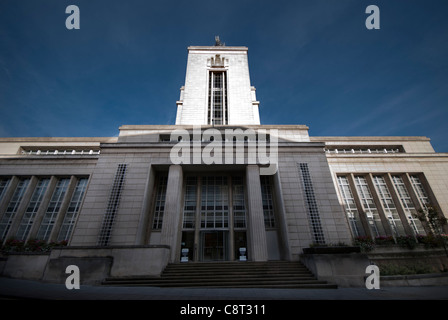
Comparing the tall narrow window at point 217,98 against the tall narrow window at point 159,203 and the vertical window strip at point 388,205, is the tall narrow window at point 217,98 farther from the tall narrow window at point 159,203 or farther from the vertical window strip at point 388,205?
the vertical window strip at point 388,205

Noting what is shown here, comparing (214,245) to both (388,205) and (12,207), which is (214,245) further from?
(12,207)

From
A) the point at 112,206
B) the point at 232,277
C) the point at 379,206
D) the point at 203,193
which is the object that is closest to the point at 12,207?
the point at 112,206

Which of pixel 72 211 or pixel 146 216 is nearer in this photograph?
pixel 146 216

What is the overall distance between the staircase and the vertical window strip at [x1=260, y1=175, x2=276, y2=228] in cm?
566

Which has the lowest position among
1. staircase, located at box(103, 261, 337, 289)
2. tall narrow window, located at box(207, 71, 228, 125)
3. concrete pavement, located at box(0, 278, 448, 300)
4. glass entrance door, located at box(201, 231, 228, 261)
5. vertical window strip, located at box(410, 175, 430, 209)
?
concrete pavement, located at box(0, 278, 448, 300)

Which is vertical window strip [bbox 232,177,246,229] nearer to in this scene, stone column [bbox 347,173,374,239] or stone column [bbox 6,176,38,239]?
stone column [bbox 347,173,374,239]

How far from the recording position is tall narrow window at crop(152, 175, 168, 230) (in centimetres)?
1922

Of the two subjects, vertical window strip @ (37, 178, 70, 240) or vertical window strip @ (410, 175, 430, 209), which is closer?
vertical window strip @ (37, 178, 70, 240)

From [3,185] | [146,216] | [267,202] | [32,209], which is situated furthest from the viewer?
[3,185]

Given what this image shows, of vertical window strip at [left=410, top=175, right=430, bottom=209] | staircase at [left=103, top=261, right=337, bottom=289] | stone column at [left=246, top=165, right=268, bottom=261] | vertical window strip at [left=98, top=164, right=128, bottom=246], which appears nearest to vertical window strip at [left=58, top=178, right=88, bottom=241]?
vertical window strip at [left=98, top=164, right=128, bottom=246]

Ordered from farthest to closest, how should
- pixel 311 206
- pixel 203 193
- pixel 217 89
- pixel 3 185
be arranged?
pixel 217 89
pixel 3 185
pixel 203 193
pixel 311 206

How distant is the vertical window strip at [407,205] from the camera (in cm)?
2233

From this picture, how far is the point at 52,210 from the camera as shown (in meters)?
22.9

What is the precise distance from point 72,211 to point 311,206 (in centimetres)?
2590
